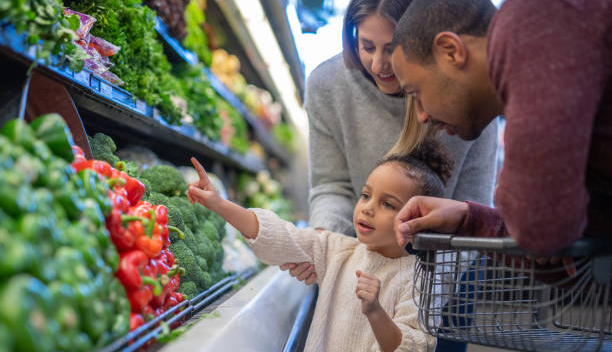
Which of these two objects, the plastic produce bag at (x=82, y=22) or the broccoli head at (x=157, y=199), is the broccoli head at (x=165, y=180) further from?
the plastic produce bag at (x=82, y=22)

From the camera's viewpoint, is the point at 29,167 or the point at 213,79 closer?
the point at 29,167

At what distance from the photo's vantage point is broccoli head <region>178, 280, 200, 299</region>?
5.31 ft

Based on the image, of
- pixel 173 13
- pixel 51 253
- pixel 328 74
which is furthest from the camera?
pixel 173 13

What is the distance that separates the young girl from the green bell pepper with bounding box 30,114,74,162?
63 cm

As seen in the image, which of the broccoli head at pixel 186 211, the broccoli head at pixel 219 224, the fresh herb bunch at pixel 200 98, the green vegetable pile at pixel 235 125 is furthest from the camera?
the green vegetable pile at pixel 235 125

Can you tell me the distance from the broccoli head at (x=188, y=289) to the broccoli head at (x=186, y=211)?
389 millimetres

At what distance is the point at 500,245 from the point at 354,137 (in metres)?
1.31

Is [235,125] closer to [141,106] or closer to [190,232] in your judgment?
[141,106]

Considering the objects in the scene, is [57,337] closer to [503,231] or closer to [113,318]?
[113,318]

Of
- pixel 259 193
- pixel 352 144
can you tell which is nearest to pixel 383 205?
pixel 352 144

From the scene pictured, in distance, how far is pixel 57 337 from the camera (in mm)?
768

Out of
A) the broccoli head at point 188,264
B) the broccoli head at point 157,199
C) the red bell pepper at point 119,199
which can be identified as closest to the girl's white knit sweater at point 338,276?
the broccoli head at point 188,264

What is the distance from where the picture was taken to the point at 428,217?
4.25ft

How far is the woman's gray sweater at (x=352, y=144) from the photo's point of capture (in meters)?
2.16
